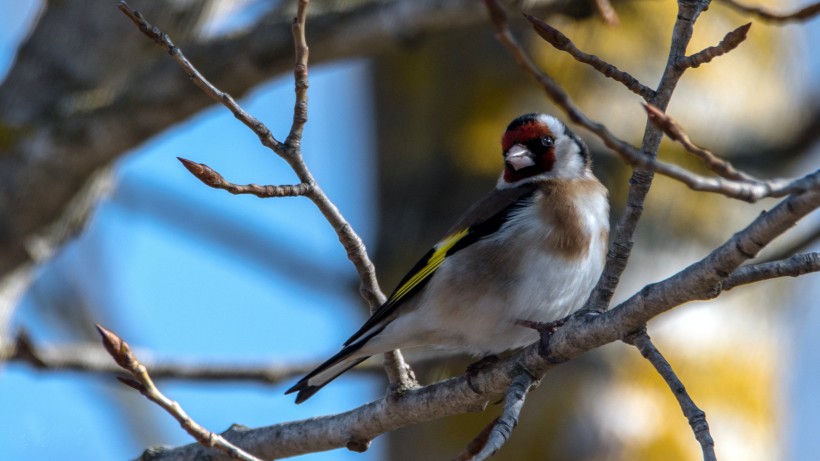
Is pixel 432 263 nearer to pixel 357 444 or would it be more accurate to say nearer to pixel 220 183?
pixel 357 444

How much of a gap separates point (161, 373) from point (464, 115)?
2.58 m

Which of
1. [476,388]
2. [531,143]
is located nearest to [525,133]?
[531,143]

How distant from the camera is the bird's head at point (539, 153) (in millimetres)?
4296

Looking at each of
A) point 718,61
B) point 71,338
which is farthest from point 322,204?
point 71,338

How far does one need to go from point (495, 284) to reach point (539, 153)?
992 millimetres

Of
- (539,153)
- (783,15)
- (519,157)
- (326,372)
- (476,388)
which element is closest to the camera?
(783,15)

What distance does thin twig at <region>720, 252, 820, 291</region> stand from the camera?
7.42 feet

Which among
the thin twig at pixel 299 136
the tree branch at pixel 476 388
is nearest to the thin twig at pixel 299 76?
the thin twig at pixel 299 136

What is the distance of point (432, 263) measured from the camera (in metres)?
Result: 3.81

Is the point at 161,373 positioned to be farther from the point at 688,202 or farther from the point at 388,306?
the point at 688,202

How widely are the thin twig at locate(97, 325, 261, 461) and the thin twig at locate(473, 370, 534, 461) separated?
1.97ft

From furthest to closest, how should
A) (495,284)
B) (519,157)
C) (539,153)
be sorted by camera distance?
(539,153)
(519,157)
(495,284)

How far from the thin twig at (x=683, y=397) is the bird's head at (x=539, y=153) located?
6.04 ft

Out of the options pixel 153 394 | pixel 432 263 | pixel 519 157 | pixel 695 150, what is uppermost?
pixel 519 157
